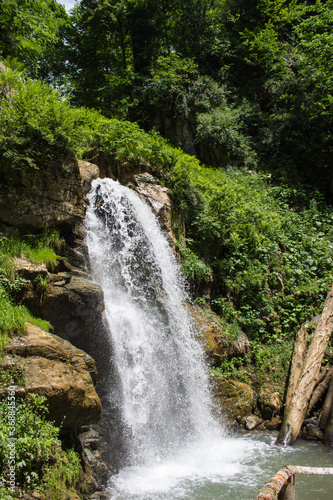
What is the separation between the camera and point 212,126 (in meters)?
15.8

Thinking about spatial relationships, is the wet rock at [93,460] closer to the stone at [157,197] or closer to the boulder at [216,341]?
the boulder at [216,341]

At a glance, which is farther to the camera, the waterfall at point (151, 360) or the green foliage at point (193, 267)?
the green foliage at point (193, 267)

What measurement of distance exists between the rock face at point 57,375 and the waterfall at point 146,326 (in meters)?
1.60

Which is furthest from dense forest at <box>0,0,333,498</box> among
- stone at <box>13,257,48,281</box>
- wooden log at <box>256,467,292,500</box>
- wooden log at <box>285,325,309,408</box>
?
Answer: wooden log at <box>256,467,292,500</box>

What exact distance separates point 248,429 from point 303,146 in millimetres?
14094

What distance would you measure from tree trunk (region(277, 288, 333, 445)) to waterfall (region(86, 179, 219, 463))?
1.64 meters

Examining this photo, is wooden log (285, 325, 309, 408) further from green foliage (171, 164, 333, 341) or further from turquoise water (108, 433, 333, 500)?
turquoise water (108, 433, 333, 500)

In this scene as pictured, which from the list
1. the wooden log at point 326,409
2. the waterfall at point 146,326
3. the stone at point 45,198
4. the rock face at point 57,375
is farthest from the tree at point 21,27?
the wooden log at point 326,409

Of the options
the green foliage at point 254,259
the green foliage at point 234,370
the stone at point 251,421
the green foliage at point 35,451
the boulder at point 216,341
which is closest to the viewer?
the green foliage at point 35,451

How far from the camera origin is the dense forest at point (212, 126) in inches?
277

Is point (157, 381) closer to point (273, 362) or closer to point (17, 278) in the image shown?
point (17, 278)

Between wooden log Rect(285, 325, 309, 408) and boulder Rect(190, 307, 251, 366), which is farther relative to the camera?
boulder Rect(190, 307, 251, 366)

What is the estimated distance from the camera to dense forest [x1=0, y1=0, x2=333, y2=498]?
7043 millimetres

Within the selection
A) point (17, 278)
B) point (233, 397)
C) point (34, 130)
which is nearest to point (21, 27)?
point (34, 130)
